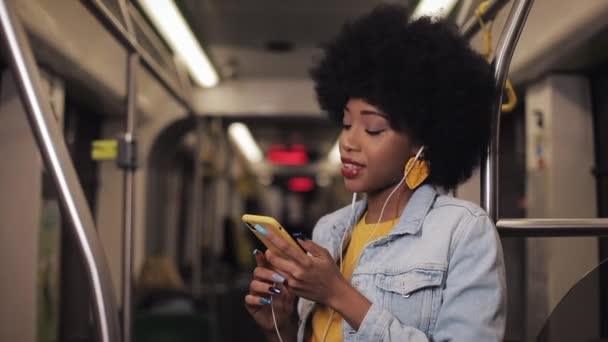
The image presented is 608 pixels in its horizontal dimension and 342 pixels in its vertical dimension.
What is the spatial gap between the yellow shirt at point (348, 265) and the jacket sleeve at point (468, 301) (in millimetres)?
176

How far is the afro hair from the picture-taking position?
4.42 ft

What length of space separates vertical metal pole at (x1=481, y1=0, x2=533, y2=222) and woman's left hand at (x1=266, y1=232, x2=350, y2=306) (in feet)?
1.51

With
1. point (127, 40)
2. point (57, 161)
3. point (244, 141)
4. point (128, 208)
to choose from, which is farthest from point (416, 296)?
point (244, 141)

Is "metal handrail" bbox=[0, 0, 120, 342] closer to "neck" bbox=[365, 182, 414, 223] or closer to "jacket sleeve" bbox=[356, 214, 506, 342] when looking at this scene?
"jacket sleeve" bbox=[356, 214, 506, 342]

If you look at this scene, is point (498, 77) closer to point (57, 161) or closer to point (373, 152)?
point (373, 152)

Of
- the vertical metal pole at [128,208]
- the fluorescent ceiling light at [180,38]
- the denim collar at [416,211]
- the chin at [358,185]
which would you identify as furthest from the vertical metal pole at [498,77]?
the fluorescent ceiling light at [180,38]

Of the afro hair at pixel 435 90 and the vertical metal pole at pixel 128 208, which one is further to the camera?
the vertical metal pole at pixel 128 208

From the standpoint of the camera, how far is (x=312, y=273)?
3.71 ft

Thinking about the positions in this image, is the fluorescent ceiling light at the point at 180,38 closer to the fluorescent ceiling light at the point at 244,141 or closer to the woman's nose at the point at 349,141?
the woman's nose at the point at 349,141

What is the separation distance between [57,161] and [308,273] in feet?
1.80

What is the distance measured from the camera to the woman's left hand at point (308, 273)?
44.3 inches

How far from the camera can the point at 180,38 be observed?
3293 mm

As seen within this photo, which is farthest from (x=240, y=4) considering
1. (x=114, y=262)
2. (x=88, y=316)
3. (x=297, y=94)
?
(x=88, y=316)

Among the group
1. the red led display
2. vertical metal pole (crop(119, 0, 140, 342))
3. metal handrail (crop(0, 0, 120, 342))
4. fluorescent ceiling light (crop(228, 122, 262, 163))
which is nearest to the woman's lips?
metal handrail (crop(0, 0, 120, 342))
